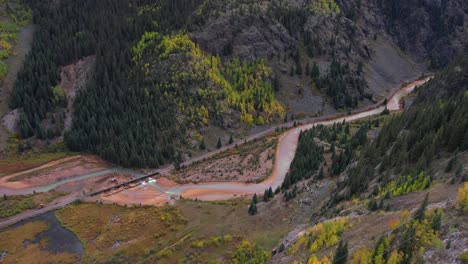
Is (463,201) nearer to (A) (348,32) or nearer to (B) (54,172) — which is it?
(B) (54,172)

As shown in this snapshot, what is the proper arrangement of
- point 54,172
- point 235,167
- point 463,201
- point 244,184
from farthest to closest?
point 235,167 < point 54,172 < point 244,184 < point 463,201

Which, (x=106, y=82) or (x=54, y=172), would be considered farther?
(x=106, y=82)

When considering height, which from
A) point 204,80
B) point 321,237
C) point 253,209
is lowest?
point 253,209

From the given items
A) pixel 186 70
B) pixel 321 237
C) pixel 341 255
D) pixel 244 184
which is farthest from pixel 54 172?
pixel 341 255

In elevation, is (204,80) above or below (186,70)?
below

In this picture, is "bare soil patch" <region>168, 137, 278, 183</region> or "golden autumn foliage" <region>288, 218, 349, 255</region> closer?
"golden autumn foliage" <region>288, 218, 349, 255</region>

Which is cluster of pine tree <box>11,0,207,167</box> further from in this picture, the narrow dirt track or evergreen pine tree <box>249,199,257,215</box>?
evergreen pine tree <box>249,199,257,215</box>

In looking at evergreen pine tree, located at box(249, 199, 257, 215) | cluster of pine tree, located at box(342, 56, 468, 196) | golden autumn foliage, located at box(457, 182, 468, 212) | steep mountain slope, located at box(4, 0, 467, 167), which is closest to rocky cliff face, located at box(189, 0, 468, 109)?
steep mountain slope, located at box(4, 0, 467, 167)

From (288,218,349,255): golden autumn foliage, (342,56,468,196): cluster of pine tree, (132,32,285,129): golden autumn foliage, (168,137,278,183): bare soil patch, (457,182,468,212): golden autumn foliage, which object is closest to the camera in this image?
(457,182,468,212): golden autumn foliage

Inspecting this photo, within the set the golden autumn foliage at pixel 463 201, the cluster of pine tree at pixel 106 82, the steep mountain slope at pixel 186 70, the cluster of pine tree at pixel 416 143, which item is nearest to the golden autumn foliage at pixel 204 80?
the steep mountain slope at pixel 186 70

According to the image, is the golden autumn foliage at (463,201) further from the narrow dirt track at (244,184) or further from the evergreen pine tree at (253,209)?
the narrow dirt track at (244,184)

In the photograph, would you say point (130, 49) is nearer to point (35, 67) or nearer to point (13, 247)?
point (35, 67)

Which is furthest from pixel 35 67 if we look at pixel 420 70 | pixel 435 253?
pixel 420 70
